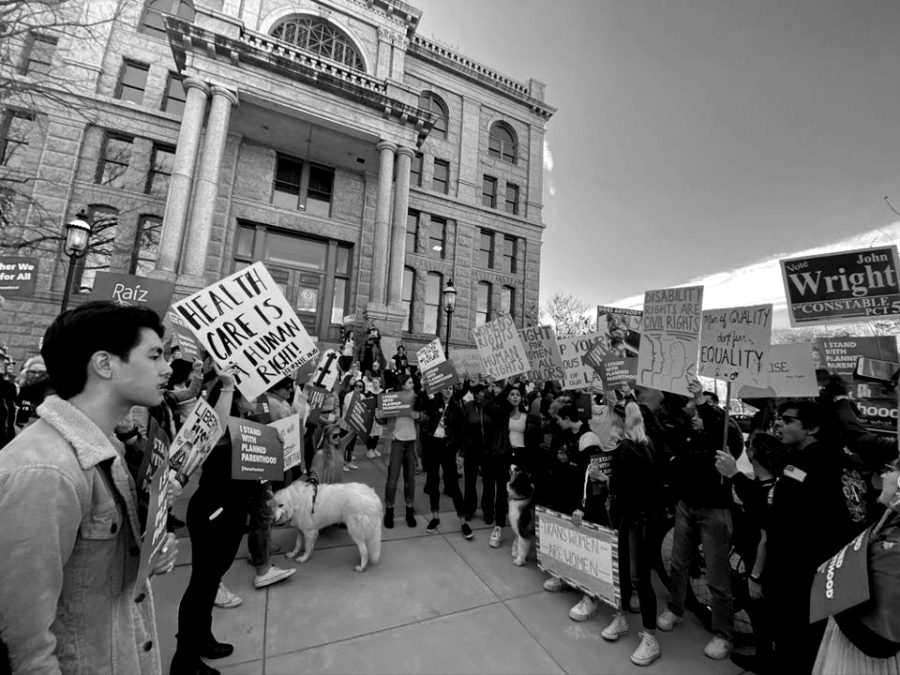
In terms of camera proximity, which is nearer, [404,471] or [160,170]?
[404,471]

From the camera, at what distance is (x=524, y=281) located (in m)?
24.3

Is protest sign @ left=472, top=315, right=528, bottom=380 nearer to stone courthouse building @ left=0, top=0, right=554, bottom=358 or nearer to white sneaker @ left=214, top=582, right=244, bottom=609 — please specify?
white sneaker @ left=214, top=582, right=244, bottom=609

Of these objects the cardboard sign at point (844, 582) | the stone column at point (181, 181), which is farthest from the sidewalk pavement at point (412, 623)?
the stone column at point (181, 181)

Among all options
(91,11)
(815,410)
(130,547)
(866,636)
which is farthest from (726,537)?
A: (91,11)

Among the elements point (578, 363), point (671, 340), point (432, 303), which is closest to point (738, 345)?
point (671, 340)

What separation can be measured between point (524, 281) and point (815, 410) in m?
22.0

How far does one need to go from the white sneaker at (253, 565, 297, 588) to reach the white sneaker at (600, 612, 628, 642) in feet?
10.2

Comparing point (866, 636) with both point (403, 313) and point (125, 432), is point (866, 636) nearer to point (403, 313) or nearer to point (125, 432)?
point (125, 432)

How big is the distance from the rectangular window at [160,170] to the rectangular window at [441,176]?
42.7 ft

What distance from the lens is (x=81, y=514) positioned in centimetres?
119

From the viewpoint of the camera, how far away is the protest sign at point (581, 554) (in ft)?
11.6

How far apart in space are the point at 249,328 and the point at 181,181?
41.7 ft

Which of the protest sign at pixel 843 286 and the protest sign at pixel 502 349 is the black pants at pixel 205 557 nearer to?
the protest sign at pixel 502 349

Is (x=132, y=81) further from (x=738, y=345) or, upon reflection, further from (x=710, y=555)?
(x=710, y=555)
